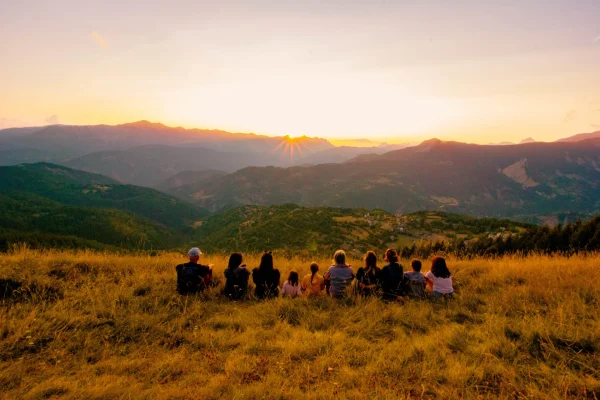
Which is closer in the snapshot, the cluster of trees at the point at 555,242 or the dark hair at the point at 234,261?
the dark hair at the point at 234,261

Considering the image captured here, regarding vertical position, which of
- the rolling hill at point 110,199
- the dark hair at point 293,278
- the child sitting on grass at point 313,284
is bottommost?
the rolling hill at point 110,199

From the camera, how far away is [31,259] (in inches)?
311

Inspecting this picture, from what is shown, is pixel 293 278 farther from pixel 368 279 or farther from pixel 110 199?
pixel 110 199

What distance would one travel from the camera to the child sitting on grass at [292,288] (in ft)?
24.5

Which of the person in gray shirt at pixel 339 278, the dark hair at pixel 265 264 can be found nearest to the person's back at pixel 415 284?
the person in gray shirt at pixel 339 278

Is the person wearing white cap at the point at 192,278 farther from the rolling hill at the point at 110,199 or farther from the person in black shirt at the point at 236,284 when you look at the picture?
the rolling hill at the point at 110,199

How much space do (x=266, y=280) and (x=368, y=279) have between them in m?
2.83

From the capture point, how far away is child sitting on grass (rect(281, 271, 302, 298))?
24.5 ft

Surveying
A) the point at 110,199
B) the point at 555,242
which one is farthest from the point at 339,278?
the point at 110,199

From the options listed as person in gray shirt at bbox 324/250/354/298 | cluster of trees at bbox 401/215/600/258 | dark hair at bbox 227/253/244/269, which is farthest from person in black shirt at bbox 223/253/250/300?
cluster of trees at bbox 401/215/600/258

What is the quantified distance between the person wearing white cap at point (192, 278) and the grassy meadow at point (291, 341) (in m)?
0.40

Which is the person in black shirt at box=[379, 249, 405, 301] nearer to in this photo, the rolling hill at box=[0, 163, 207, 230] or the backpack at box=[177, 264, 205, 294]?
the backpack at box=[177, 264, 205, 294]

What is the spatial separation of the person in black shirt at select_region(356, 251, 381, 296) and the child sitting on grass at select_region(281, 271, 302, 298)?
164cm

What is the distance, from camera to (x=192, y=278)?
732 centimetres
